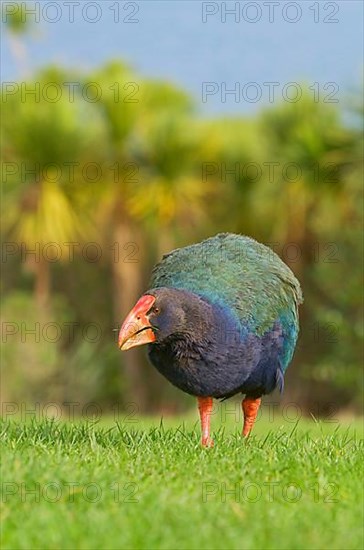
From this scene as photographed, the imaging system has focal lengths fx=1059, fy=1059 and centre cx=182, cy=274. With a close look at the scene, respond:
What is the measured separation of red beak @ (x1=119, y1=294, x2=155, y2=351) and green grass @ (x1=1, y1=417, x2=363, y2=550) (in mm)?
620

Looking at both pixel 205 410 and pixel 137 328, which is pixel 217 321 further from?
pixel 205 410

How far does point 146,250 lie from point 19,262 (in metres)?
3.55

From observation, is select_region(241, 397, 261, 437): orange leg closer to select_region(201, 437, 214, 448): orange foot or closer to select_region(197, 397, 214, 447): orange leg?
select_region(197, 397, 214, 447): orange leg

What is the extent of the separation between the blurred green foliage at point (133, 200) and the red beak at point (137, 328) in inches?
653

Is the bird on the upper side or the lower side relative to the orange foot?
upper

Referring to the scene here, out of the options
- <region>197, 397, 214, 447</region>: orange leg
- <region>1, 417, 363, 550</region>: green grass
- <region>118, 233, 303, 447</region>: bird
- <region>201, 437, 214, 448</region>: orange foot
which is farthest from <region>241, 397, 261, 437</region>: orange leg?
<region>1, 417, 363, 550</region>: green grass

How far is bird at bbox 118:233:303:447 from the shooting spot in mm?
6305

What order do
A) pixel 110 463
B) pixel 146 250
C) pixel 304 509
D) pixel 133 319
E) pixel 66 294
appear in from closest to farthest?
pixel 304 509
pixel 110 463
pixel 133 319
pixel 146 250
pixel 66 294

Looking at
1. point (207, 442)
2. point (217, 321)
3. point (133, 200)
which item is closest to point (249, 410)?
point (207, 442)

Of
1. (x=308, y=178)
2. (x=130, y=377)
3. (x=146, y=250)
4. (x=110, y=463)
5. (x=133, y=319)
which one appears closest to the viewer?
(x=110, y=463)

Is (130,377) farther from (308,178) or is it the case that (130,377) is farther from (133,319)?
(133,319)

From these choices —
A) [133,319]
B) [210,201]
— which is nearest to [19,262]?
[210,201]

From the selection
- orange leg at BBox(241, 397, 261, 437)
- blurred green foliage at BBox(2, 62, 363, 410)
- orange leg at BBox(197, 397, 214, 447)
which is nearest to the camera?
orange leg at BBox(197, 397, 214, 447)

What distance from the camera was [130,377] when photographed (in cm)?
2458
